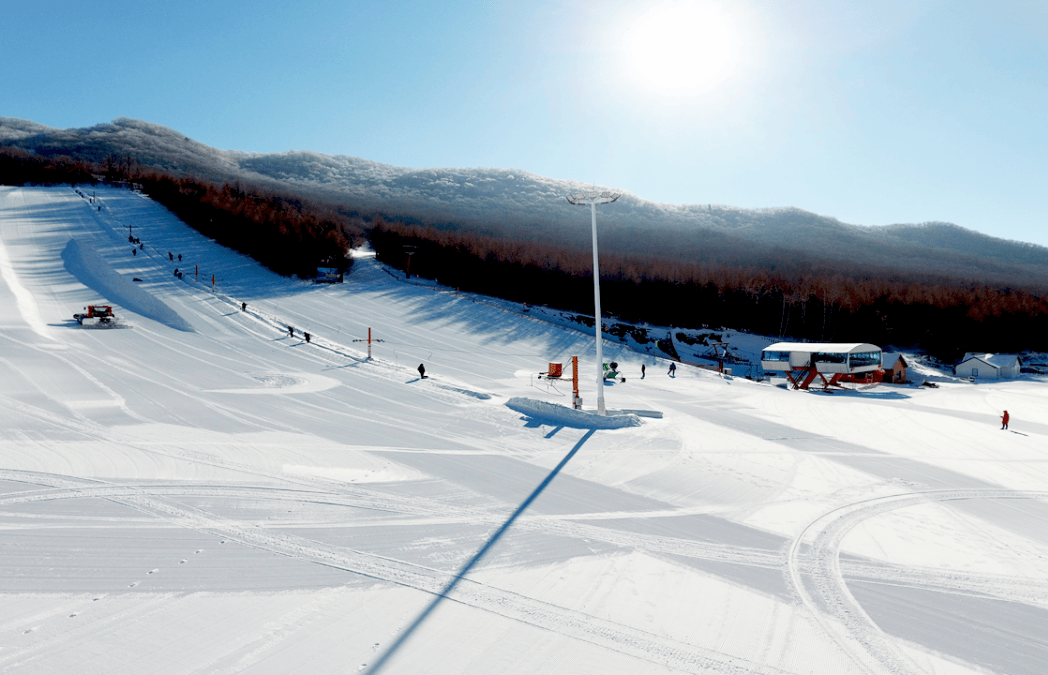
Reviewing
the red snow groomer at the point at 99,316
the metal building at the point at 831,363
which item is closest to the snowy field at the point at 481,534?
the red snow groomer at the point at 99,316

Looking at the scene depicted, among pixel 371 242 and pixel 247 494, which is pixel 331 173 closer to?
pixel 371 242

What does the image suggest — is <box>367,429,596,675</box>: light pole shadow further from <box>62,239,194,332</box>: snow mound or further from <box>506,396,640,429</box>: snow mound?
<box>62,239,194,332</box>: snow mound

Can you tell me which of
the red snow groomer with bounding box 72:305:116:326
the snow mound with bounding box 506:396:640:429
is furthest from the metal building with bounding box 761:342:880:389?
the red snow groomer with bounding box 72:305:116:326

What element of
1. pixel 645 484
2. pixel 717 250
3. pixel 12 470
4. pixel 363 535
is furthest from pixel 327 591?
pixel 717 250

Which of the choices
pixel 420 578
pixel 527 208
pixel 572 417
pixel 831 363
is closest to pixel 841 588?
pixel 420 578

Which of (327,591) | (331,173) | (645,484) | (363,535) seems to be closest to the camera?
(327,591)

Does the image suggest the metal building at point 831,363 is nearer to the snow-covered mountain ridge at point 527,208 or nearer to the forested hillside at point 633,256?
the forested hillside at point 633,256
